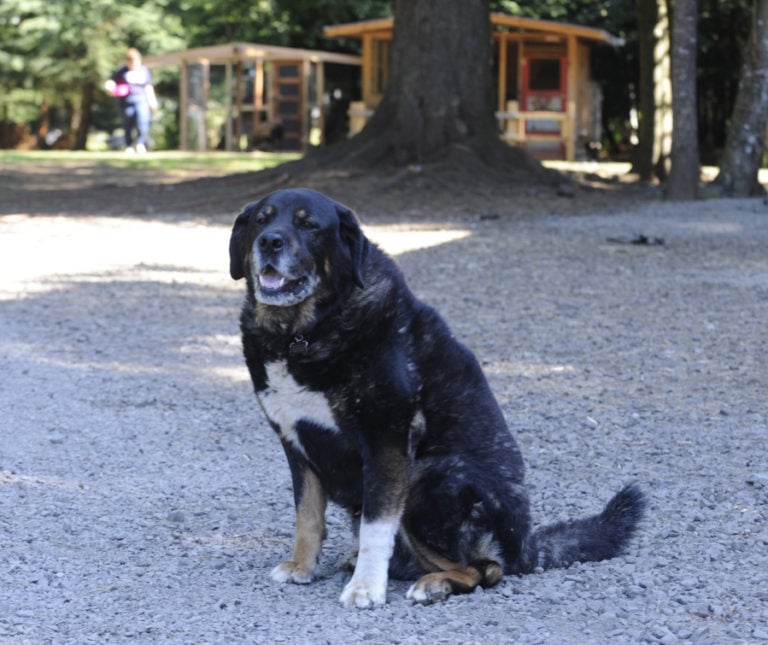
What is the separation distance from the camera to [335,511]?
243 inches

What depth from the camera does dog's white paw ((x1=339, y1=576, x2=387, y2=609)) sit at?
4.70m

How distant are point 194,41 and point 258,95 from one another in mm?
7055

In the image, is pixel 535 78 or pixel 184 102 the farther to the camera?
pixel 184 102

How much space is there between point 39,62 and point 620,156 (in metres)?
20.4

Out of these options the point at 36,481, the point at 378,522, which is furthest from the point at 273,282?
the point at 36,481

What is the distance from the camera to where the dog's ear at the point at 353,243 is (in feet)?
15.8

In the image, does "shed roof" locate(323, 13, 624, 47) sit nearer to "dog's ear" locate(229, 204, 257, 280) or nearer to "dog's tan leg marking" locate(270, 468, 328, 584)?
"dog's ear" locate(229, 204, 257, 280)

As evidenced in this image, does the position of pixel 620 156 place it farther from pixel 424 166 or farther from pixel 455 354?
pixel 455 354

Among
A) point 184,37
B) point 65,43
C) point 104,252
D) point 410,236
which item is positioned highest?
point 184,37

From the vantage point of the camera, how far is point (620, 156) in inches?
1570

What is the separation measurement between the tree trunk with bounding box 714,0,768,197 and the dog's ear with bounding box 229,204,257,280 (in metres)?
16.3

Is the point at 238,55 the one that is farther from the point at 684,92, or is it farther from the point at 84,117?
the point at 684,92

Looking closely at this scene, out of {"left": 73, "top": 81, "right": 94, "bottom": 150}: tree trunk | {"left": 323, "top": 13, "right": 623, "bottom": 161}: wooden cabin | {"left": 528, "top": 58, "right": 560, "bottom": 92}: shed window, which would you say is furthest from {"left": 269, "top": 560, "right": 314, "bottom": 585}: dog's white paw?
{"left": 73, "top": 81, "right": 94, "bottom": 150}: tree trunk

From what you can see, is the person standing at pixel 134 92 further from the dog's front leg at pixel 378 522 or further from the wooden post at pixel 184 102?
the dog's front leg at pixel 378 522
